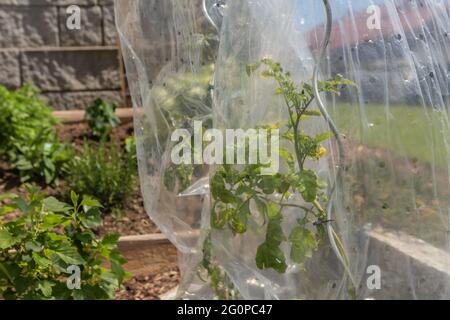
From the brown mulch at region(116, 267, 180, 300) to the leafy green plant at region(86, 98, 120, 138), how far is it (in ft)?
5.08

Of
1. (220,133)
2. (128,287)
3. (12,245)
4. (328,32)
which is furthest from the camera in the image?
(128,287)

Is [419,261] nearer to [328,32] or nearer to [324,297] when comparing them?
[324,297]

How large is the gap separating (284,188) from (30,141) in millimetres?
3092

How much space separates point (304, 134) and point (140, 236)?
212 centimetres

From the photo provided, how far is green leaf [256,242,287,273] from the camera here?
2.21 m

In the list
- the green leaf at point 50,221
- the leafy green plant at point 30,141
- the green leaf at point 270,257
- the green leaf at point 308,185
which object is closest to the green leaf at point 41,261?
the green leaf at point 50,221

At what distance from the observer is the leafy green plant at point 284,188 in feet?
7.26

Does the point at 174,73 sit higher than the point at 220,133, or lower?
higher

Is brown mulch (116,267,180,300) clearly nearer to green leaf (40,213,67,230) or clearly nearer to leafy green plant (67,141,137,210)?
leafy green plant (67,141,137,210)

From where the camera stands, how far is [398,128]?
221 cm

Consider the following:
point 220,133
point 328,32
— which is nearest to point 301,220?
point 220,133

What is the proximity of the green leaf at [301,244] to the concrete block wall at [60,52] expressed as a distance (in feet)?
13.4

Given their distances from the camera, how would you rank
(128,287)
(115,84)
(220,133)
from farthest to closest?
(115,84) < (128,287) < (220,133)

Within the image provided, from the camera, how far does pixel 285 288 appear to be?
2.40 meters
